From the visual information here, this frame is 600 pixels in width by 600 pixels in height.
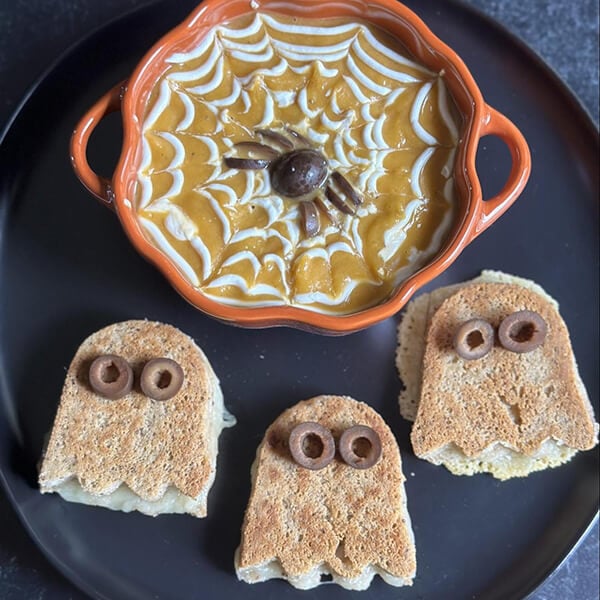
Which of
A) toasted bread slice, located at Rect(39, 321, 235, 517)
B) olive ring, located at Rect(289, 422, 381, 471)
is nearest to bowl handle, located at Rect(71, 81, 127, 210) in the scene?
toasted bread slice, located at Rect(39, 321, 235, 517)

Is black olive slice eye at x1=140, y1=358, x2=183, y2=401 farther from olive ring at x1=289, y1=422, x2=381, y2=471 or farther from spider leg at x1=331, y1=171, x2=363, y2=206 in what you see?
spider leg at x1=331, y1=171, x2=363, y2=206

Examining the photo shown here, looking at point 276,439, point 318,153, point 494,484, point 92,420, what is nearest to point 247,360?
point 276,439

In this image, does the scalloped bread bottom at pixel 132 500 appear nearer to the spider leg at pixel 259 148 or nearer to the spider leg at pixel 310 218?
the spider leg at pixel 310 218

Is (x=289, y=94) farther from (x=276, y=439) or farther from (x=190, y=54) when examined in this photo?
(x=276, y=439)

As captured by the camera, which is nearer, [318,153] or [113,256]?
[318,153]

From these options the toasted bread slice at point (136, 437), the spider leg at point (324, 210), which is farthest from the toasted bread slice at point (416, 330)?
the toasted bread slice at point (136, 437)

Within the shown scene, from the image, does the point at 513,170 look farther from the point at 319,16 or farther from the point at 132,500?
the point at 132,500
